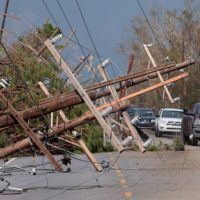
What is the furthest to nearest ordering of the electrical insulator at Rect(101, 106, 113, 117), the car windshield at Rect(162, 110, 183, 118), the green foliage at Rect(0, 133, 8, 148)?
the car windshield at Rect(162, 110, 183, 118) → the green foliage at Rect(0, 133, 8, 148) → the electrical insulator at Rect(101, 106, 113, 117)

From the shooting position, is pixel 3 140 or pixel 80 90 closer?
pixel 80 90

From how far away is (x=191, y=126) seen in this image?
35969 mm

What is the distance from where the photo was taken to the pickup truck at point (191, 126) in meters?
35.4

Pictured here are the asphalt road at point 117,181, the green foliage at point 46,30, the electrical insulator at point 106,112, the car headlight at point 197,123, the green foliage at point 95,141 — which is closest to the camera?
the asphalt road at point 117,181

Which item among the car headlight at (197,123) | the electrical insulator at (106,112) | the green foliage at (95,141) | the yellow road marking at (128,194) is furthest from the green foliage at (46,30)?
the yellow road marking at (128,194)

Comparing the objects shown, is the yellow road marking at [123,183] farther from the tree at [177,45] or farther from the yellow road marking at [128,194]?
the tree at [177,45]

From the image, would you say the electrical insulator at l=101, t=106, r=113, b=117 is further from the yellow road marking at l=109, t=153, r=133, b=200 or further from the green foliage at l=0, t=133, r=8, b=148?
the green foliage at l=0, t=133, r=8, b=148

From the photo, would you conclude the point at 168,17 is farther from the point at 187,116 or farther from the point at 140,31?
the point at 187,116

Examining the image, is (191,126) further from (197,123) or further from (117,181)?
(117,181)

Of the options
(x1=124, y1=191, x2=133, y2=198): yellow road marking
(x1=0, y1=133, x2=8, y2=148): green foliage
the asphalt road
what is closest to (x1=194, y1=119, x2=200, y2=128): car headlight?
the asphalt road

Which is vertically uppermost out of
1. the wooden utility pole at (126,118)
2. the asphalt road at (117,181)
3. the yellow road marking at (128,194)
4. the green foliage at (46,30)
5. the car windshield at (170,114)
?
the green foliage at (46,30)

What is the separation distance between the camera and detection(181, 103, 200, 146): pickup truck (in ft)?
116

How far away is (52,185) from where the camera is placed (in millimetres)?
18594

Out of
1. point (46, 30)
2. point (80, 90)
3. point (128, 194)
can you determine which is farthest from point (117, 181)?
point (46, 30)
